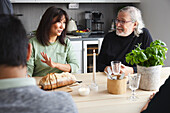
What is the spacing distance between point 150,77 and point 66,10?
3223 mm

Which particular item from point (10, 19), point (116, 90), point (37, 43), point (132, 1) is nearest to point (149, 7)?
point (132, 1)

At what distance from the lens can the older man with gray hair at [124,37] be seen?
231 cm

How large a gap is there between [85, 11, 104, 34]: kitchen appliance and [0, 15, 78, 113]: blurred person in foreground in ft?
12.0

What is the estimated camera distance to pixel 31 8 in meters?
4.29

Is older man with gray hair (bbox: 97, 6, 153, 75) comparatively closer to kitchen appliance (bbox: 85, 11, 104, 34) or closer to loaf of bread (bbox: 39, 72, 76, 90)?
loaf of bread (bbox: 39, 72, 76, 90)

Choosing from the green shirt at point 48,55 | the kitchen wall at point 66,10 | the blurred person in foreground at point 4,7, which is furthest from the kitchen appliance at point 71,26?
the blurred person in foreground at point 4,7

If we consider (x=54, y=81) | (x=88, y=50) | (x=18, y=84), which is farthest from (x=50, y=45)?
(x=88, y=50)

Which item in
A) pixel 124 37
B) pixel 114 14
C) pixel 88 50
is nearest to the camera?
pixel 124 37

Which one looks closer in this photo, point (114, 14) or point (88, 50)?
point (88, 50)

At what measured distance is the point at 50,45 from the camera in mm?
2188

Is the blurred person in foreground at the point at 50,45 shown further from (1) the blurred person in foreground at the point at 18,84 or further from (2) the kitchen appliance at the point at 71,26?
(2) the kitchen appliance at the point at 71,26

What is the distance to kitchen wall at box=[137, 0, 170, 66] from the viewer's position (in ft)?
11.3

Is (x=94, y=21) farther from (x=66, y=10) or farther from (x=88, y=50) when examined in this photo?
(x=88, y=50)

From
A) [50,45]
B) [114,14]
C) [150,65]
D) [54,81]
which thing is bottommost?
[54,81]
